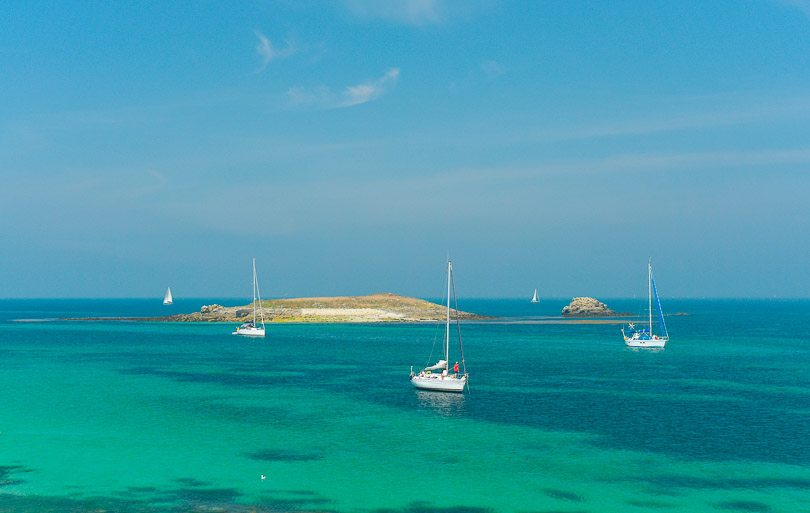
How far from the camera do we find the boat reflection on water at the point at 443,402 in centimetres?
5047

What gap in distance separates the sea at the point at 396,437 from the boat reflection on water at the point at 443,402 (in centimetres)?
27

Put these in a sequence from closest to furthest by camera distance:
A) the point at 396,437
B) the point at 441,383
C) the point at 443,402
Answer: the point at 396,437 < the point at 443,402 < the point at 441,383

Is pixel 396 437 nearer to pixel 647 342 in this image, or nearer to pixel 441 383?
pixel 441 383

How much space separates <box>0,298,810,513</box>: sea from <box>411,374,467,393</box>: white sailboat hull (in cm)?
122

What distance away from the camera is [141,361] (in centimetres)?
8369

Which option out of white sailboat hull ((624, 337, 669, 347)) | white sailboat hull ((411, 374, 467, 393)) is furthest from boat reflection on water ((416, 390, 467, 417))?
white sailboat hull ((624, 337, 669, 347))

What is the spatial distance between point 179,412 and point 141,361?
129 ft

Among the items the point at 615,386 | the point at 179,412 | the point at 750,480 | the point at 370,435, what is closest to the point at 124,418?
the point at 179,412

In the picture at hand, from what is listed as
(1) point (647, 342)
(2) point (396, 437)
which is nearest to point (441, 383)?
(2) point (396, 437)

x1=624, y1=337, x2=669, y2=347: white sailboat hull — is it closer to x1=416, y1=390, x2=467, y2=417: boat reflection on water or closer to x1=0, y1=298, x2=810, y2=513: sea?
x1=0, y1=298, x2=810, y2=513: sea

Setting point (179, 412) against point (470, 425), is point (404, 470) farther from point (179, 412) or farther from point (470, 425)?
point (179, 412)

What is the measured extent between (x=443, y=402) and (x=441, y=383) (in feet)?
16.1

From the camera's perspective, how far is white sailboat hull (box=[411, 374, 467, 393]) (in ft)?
194

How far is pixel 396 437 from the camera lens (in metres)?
41.5
